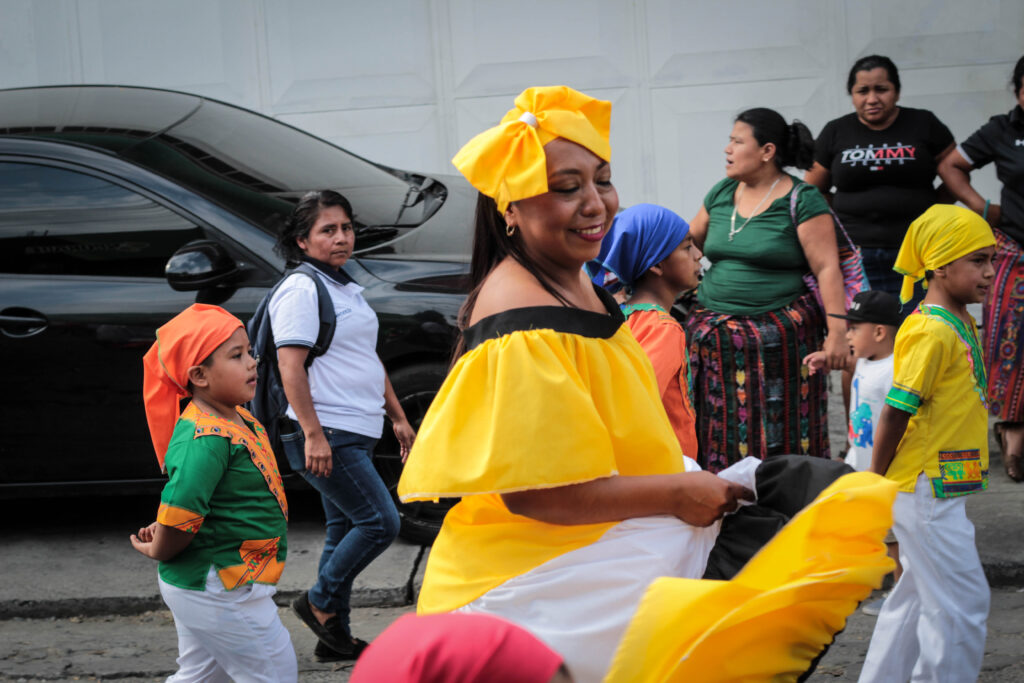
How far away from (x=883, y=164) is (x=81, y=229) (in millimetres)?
3966

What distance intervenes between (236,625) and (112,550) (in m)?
2.61

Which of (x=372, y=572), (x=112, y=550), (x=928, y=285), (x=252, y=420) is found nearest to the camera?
(x=252, y=420)

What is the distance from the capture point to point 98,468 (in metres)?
5.35

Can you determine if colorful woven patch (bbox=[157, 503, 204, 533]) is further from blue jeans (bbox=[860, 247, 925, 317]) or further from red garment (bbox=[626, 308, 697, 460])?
blue jeans (bbox=[860, 247, 925, 317])

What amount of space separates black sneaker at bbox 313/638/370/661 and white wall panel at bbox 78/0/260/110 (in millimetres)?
5606

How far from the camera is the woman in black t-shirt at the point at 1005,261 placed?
5.88 metres

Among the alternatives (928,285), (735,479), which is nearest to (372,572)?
(928,285)

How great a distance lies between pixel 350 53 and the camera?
352 inches

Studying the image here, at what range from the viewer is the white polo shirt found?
423 centimetres

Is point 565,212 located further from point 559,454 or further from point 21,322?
point 21,322

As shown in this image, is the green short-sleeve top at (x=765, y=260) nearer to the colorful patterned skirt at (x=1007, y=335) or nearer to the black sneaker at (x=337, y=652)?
the colorful patterned skirt at (x=1007, y=335)

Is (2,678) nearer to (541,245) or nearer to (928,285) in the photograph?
(541,245)

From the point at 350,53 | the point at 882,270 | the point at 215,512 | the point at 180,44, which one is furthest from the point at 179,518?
the point at 180,44

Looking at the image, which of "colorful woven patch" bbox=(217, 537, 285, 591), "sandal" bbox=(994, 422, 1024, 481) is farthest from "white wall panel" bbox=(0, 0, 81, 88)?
"sandal" bbox=(994, 422, 1024, 481)
